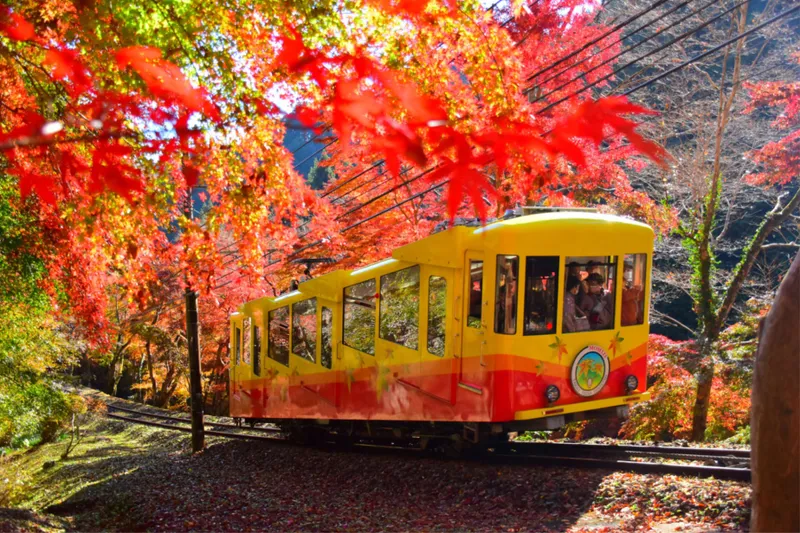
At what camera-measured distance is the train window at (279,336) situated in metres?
13.4

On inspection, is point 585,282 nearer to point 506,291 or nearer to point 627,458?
point 506,291

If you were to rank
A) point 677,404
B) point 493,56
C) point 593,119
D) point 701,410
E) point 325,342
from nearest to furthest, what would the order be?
point 593,119
point 493,56
point 325,342
point 701,410
point 677,404

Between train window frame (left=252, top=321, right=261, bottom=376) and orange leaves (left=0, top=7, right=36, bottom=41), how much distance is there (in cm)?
977

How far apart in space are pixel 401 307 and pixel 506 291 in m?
1.86

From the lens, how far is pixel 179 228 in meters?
8.17

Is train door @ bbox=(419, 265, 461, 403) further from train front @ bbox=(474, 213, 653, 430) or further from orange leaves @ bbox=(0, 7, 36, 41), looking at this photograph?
orange leaves @ bbox=(0, 7, 36, 41)

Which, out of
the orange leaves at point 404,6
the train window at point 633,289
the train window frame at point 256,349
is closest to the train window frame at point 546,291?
the train window at point 633,289

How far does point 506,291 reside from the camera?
8.22 metres

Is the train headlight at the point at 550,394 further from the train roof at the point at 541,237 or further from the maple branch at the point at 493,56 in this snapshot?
the maple branch at the point at 493,56

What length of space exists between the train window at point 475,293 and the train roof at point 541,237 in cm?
20

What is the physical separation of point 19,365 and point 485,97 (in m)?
11.5

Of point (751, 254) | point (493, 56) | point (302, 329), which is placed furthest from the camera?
point (751, 254)

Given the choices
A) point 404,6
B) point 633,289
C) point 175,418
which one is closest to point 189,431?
point 175,418

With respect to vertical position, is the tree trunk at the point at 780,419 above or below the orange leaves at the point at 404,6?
below
